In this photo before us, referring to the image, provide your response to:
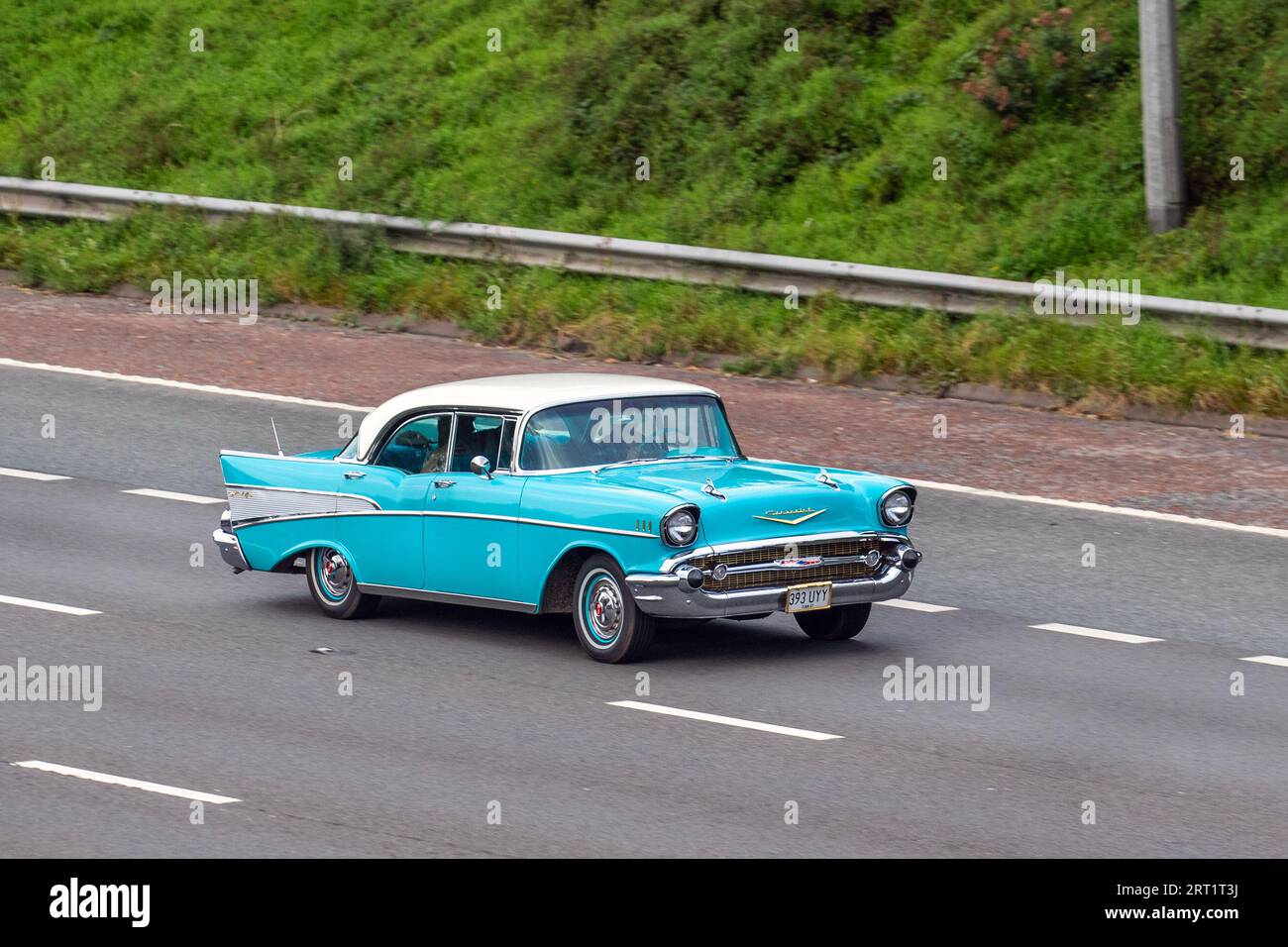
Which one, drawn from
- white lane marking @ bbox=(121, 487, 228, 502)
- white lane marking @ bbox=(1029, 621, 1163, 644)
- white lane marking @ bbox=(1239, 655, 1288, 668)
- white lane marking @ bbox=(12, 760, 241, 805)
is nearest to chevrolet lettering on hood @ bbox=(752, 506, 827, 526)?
white lane marking @ bbox=(1029, 621, 1163, 644)

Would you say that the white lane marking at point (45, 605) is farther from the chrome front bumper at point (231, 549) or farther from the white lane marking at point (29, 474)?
the white lane marking at point (29, 474)

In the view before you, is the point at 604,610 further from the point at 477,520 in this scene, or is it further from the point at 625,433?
the point at 625,433

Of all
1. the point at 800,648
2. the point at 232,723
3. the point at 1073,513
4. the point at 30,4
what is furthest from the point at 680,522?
the point at 30,4

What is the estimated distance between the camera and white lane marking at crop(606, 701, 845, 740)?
976 cm

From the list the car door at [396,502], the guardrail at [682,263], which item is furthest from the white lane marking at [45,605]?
the guardrail at [682,263]

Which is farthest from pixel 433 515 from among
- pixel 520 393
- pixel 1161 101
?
pixel 1161 101

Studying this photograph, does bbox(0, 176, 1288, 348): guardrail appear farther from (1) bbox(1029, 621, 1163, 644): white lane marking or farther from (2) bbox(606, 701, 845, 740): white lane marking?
(2) bbox(606, 701, 845, 740): white lane marking

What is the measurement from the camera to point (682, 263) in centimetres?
2134

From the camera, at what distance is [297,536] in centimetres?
1234

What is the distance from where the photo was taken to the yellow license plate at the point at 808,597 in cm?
1091

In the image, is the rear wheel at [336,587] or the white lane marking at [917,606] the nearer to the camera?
the rear wheel at [336,587]

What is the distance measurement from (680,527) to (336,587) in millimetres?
2668

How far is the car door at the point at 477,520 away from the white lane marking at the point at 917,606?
2.60 m

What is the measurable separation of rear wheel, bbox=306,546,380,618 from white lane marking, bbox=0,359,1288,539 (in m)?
3.97
